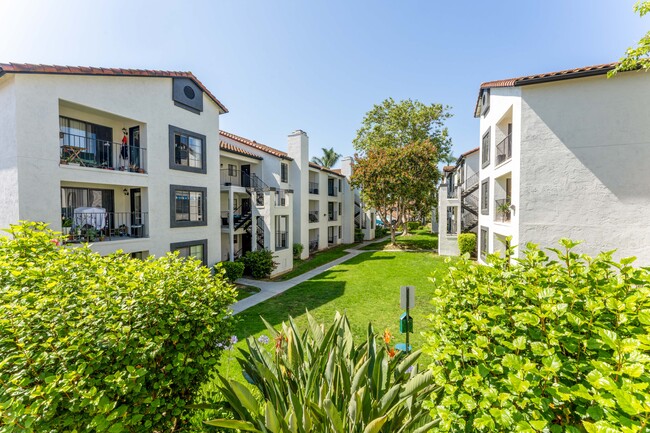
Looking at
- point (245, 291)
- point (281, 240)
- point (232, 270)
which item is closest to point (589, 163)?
point (281, 240)

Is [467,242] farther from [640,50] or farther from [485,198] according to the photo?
[640,50]

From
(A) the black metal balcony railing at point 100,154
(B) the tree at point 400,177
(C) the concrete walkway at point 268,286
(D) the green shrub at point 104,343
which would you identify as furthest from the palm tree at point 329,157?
(D) the green shrub at point 104,343

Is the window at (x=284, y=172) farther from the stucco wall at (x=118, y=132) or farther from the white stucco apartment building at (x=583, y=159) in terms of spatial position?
the white stucco apartment building at (x=583, y=159)

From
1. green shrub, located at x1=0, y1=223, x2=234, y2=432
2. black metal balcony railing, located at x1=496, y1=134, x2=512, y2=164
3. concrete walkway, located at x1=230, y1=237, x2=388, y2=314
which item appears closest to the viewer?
green shrub, located at x1=0, y1=223, x2=234, y2=432

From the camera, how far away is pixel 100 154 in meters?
14.0

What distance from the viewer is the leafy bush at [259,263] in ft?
62.4

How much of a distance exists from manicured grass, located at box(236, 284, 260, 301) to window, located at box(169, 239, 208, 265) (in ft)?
8.94

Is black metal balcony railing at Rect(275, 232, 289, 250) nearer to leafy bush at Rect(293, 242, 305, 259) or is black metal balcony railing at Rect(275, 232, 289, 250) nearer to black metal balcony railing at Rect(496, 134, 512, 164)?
leafy bush at Rect(293, 242, 305, 259)

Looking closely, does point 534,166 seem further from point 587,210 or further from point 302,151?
point 302,151

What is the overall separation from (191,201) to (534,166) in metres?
18.5

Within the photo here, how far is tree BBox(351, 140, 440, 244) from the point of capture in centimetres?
2730

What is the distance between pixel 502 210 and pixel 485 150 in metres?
5.99

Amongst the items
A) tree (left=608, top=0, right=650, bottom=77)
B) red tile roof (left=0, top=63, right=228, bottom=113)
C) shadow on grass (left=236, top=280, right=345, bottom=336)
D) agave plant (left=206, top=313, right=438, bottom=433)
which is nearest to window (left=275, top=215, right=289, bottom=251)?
shadow on grass (left=236, top=280, right=345, bottom=336)

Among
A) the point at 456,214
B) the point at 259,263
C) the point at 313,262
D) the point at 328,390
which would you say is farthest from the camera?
the point at 456,214
